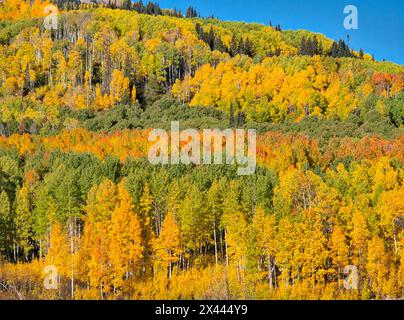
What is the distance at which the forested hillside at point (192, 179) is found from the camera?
123 ft

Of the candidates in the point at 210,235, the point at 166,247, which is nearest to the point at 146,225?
the point at 166,247

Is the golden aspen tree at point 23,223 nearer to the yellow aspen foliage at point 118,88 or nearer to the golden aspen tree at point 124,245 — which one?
the golden aspen tree at point 124,245

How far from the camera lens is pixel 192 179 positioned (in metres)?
53.6

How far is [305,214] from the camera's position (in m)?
39.2

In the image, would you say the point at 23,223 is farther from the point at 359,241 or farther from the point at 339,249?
the point at 359,241

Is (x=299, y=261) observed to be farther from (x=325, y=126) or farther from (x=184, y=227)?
(x=325, y=126)

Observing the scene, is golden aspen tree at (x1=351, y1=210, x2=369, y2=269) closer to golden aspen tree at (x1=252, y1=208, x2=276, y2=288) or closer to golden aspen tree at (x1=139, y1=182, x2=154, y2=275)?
golden aspen tree at (x1=252, y1=208, x2=276, y2=288)

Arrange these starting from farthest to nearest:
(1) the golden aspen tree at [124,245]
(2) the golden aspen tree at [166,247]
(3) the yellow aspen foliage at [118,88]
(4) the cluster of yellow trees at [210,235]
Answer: (3) the yellow aspen foliage at [118,88]
(2) the golden aspen tree at [166,247]
(4) the cluster of yellow trees at [210,235]
(1) the golden aspen tree at [124,245]

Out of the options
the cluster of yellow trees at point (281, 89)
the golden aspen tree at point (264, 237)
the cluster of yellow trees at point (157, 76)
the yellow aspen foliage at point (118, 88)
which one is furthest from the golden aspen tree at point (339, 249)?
the yellow aspen foliage at point (118, 88)

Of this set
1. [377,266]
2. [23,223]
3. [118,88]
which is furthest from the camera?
[118,88]

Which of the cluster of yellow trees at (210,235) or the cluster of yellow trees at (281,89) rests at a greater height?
the cluster of yellow trees at (281,89)

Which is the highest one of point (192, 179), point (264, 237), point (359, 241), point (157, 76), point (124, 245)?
point (157, 76)

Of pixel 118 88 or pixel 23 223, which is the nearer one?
pixel 23 223
